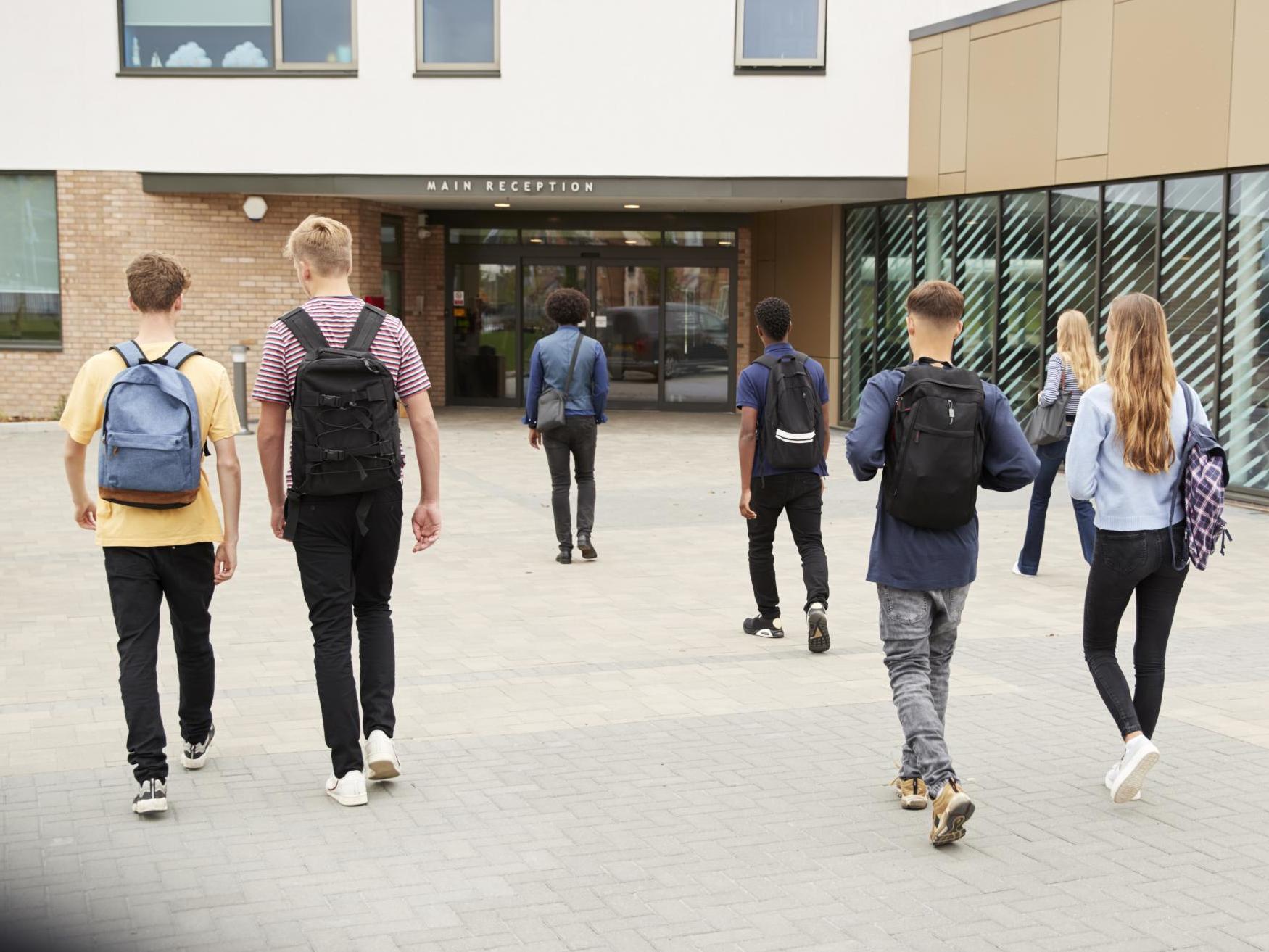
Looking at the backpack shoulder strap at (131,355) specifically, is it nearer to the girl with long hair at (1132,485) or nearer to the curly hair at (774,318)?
the girl with long hair at (1132,485)

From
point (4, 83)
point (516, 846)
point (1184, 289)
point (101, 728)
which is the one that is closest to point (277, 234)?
point (4, 83)

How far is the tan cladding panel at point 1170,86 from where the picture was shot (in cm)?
1296

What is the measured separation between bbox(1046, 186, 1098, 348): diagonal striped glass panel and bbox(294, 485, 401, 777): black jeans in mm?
11251

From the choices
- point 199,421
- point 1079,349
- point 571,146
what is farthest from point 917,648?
point 571,146

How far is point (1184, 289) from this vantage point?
13.9 metres

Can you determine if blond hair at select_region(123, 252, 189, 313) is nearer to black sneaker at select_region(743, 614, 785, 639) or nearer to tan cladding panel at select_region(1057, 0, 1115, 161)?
black sneaker at select_region(743, 614, 785, 639)

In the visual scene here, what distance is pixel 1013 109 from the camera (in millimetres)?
16047

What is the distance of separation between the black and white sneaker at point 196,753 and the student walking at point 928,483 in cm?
245

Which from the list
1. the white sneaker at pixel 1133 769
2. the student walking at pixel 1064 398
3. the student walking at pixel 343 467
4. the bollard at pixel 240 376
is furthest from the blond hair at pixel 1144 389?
the bollard at pixel 240 376

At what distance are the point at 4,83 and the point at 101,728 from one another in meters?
15.5

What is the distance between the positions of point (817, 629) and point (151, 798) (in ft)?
11.7

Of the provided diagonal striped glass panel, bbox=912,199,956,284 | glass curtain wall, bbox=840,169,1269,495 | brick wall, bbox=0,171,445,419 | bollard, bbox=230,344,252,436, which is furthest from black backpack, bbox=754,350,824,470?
brick wall, bbox=0,171,445,419

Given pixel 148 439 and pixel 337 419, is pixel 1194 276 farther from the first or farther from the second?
pixel 148 439

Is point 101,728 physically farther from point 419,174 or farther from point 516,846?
point 419,174
